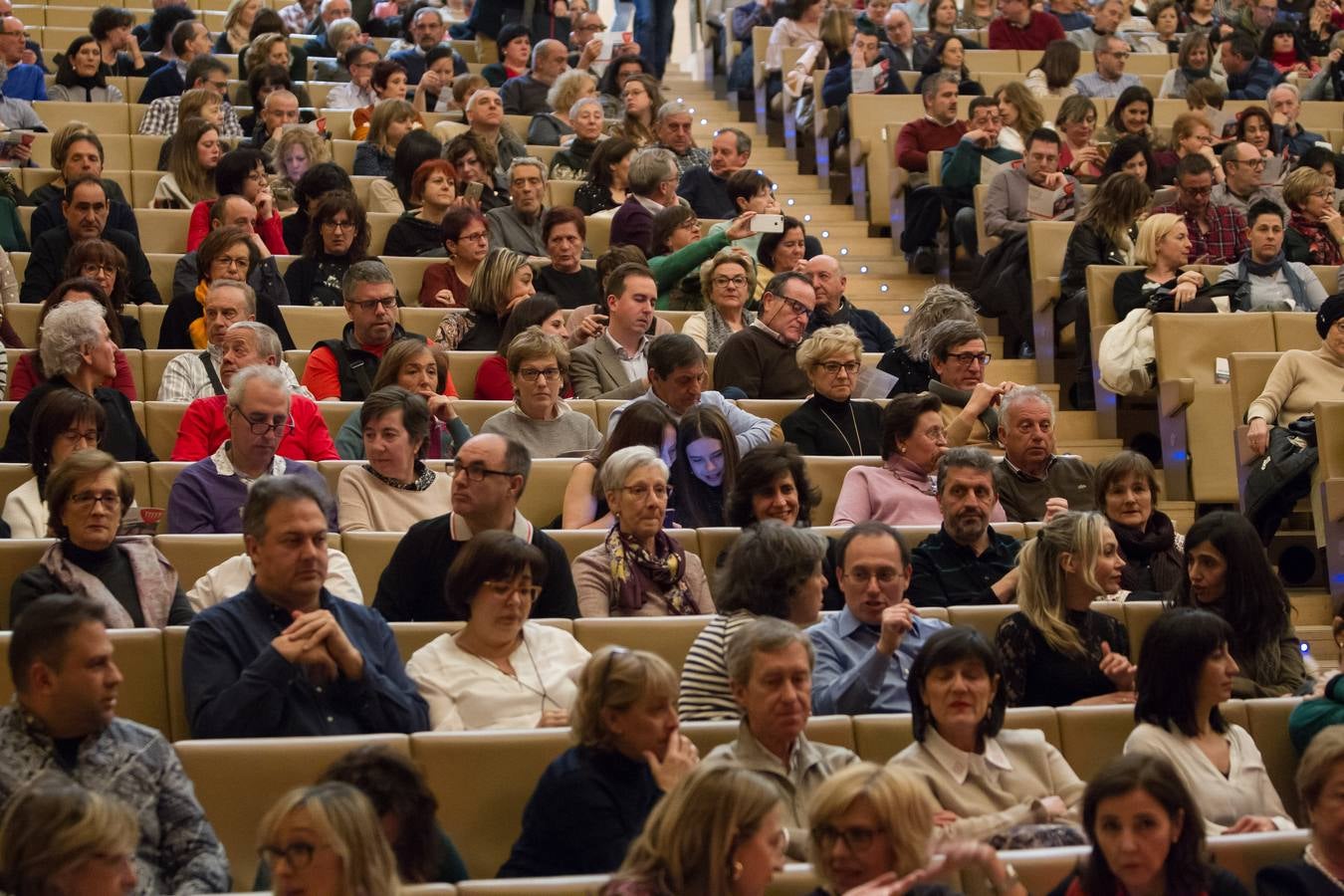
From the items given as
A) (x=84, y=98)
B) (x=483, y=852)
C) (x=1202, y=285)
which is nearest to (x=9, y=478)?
(x=483, y=852)

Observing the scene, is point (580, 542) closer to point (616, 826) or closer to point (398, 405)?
point (398, 405)

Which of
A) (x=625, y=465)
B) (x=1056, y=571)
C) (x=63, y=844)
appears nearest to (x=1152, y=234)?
(x=1056, y=571)

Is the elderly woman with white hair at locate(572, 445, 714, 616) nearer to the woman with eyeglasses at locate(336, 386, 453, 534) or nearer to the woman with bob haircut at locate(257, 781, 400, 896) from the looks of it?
the woman with eyeglasses at locate(336, 386, 453, 534)

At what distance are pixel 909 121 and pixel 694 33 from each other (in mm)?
2742

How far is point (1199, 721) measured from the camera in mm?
3289

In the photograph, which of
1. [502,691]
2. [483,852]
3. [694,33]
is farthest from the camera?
[694,33]

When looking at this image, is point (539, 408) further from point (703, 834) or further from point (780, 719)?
point (703, 834)

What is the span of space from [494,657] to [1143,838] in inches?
45.2

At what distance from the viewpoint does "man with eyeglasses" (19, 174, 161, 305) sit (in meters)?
5.54

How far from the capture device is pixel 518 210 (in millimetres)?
6312

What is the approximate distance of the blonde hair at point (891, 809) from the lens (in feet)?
8.41

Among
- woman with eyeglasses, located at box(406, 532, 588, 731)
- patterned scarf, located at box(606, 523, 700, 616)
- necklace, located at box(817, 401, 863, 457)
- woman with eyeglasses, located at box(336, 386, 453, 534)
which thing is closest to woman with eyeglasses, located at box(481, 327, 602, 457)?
woman with eyeglasses, located at box(336, 386, 453, 534)

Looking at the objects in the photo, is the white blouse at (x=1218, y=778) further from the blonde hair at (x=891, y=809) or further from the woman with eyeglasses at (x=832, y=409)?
the woman with eyeglasses at (x=832, y=409)

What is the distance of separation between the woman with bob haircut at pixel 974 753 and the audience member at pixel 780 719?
0.13 meters
